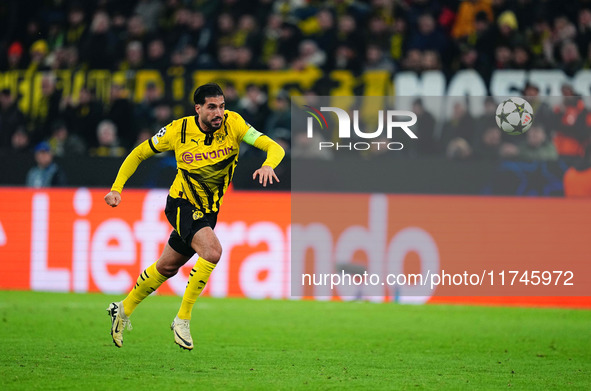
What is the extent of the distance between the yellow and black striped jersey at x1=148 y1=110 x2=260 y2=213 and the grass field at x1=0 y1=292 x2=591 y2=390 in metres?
1.34

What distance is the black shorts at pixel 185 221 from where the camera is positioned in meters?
7.20

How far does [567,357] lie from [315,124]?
5.30m

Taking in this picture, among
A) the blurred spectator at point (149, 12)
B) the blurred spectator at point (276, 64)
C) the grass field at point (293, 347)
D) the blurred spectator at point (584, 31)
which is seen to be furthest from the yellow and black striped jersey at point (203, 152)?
the blurred spectator at point (149, 12)

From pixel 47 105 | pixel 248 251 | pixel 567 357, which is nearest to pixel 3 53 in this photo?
pixel 47 105

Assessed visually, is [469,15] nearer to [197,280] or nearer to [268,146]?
[268,146]

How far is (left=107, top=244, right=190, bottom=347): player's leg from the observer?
24.3ft

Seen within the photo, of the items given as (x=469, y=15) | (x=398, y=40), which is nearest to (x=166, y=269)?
(x=398, y=40)

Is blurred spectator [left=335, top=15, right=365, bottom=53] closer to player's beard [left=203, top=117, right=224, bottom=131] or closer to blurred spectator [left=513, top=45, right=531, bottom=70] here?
blurred spectator [left=513, top=45, right=531, bottom=70]

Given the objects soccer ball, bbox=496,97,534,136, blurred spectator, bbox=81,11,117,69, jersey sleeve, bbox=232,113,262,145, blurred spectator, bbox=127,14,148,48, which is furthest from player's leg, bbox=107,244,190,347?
blurred spectator, bbox=127,14,148,48

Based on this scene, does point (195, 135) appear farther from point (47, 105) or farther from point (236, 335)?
point (47, 105)

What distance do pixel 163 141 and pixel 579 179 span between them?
21.3 ft

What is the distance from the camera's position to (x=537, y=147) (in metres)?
11.8

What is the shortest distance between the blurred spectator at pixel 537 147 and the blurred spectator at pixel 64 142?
616cm

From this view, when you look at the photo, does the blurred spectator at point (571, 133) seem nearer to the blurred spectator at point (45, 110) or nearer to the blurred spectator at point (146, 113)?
the blurred spectator at point (146, 113)
